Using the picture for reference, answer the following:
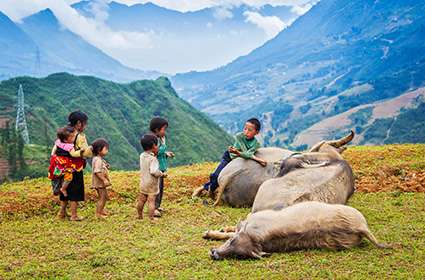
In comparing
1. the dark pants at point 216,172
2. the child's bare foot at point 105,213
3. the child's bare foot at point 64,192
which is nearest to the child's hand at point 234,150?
the dark pants at point 216,172

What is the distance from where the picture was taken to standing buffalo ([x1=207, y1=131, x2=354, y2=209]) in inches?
341

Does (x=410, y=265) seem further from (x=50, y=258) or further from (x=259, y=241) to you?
(x=50, y=258)

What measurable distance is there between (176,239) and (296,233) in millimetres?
2472

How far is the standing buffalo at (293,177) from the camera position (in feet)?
28.5

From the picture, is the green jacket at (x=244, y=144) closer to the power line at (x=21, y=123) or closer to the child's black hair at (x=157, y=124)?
the child's black hair at (x=157, y=124)

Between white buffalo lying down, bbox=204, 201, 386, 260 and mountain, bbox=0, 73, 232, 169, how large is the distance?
88.9 m

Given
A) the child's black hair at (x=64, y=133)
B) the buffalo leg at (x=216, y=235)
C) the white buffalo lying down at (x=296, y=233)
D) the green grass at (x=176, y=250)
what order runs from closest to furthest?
the green grass at (x=176, y=250), the white buffalo lying down at (x=296, y=233), the buffalo leg at (x=216, y=235), the child's black hair at (x=64, y=133)

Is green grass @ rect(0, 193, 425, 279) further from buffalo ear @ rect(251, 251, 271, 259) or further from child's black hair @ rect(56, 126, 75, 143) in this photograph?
child's black hair @ rect(56, 126, 75, 143)

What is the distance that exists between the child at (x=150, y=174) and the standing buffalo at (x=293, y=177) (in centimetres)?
178

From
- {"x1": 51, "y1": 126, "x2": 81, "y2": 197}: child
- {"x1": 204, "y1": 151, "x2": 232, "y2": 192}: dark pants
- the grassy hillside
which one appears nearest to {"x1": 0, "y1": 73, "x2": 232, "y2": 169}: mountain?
the grassy hillside

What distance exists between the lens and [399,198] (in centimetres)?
1109

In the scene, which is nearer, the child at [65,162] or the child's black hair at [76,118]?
the child at [65,162]

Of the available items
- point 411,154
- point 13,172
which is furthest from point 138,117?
point 411,154

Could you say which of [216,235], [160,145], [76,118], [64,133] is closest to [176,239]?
[216,235]
